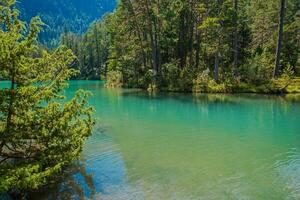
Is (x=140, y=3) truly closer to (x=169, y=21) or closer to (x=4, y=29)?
(x=169, y=21)

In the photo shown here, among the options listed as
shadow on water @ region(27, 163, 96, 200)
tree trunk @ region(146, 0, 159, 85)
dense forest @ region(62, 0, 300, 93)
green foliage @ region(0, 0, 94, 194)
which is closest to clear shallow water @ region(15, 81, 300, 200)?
shadow on water @ region(27, 163, 96, 200)

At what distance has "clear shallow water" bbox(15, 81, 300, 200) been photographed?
34.5 feet

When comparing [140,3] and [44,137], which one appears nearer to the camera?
[44,137]

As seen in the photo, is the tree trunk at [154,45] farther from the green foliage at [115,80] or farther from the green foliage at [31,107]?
the green foliage at [31,107]

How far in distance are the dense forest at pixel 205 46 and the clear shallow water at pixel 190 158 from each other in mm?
15366

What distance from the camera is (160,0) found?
46.4m

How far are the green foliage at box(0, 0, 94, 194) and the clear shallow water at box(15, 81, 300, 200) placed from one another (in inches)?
55.2

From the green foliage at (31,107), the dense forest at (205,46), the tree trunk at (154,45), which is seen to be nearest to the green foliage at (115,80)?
the dense forest at (205,46)

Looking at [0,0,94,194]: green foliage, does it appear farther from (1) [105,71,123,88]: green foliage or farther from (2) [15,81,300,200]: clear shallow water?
(1) [105,71,123,88]: green foliage

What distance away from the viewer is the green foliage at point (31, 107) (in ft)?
28.0

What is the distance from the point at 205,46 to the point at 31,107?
3881 cm

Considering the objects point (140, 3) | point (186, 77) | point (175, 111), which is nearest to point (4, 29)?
point (175, 111)

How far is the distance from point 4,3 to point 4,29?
67cm

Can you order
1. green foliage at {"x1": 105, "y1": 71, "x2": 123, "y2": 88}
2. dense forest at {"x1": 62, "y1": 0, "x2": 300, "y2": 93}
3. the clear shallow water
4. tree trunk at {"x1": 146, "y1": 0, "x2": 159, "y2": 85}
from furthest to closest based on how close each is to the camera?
green foliage at {"x1": 105, "y1": 71, "x2": 123, "y2": 88}, tree trunk at {"x1": 146, "y1": 0, "x2": 159, "y2": 85}, dense forest at {"x1": 62, "y1": 0, "x2": 300, "y2": 93}, the clear shallow water
